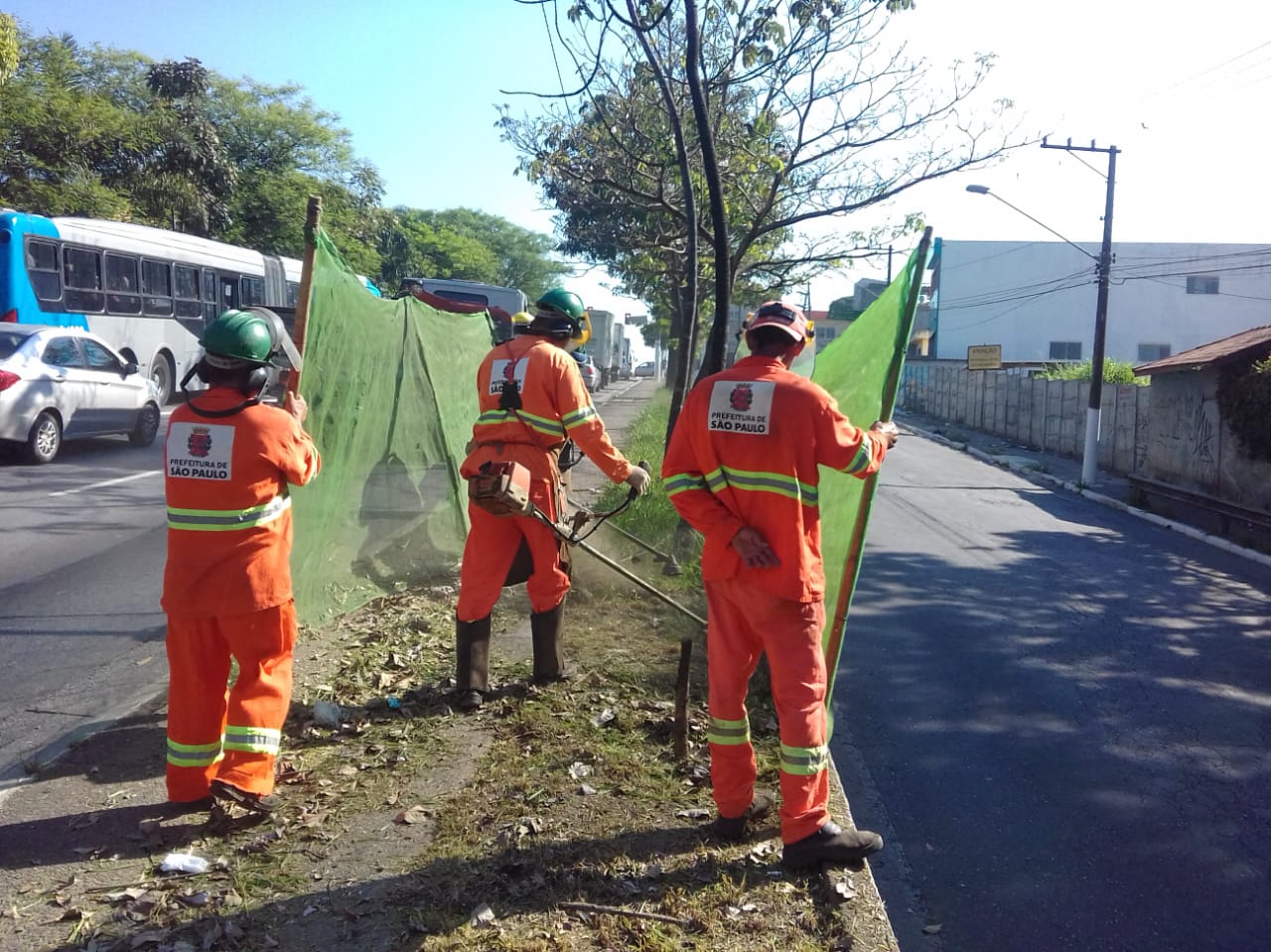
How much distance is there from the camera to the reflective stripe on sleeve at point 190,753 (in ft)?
12.0

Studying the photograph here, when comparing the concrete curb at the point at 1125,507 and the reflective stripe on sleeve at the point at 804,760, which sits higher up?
the reflective stripe on sleeve at the point at 804,760

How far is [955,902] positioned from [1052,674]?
3.10 metres

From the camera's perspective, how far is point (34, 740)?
15.2 feet

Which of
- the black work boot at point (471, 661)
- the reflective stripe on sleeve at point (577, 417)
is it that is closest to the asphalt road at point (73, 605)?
the black work boot at point (471, 661)

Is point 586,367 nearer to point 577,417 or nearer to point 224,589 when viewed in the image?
point 577,417

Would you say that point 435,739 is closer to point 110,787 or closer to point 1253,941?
point 110,787

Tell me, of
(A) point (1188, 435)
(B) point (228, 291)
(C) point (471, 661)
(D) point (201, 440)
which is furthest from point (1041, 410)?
(D) point (201, 440)

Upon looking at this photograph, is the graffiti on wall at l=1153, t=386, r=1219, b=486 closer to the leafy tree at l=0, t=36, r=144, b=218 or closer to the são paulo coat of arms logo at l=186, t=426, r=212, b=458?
the são paulo coat of arms logo at l=186, t=426, r=212, b=458

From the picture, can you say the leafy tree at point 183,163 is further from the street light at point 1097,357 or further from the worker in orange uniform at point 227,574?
the worker in orange uniform at point 227,574

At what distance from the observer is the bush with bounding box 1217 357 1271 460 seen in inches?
536

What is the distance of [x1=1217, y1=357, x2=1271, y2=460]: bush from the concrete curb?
4.23 ft

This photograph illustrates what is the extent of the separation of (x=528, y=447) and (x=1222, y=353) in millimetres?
12727

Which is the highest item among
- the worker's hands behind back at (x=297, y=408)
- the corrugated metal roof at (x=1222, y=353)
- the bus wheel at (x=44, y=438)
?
the corrugated metal roof at (x=1222, y=353)

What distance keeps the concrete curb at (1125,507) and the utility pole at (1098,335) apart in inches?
20.9
